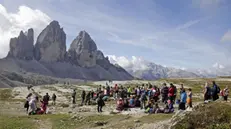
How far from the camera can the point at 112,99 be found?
5800 cm

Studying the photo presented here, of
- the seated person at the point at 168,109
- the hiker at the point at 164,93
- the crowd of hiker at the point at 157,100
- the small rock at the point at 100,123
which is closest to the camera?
the small rock at the point at 100,123

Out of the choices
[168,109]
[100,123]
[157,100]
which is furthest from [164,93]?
[100,123]

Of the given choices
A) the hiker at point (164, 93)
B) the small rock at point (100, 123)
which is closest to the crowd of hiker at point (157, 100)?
the hiker at point (164, 93)

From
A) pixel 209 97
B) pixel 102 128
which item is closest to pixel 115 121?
pixel 102 128

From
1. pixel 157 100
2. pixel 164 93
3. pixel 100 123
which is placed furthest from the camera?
pixel 157 100

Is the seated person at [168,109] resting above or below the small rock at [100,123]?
above

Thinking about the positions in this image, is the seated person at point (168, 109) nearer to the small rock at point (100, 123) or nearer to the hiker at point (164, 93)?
the hiker at point (164, 93)

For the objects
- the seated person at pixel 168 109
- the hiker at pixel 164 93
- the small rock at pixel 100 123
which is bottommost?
the small rock at pixel 100 123

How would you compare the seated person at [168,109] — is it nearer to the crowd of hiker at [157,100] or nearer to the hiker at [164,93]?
the crowd of hiker at [157,100]

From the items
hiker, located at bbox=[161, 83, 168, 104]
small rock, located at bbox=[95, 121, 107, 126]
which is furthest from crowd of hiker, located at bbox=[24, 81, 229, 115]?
small rock, located at bbox=[95, 121, 107, 126]

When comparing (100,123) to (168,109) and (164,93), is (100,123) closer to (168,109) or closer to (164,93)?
(168,109)

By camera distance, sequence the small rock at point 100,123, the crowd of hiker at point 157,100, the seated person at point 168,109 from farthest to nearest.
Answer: the seated person at point 168,109
the crowd of hiker at point 157,100
the small rock at point 100,123

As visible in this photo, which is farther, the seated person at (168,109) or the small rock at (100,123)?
the seated person at (168,109)

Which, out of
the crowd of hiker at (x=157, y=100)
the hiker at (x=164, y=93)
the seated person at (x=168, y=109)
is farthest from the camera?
the hiker at (x=164, y=93)
